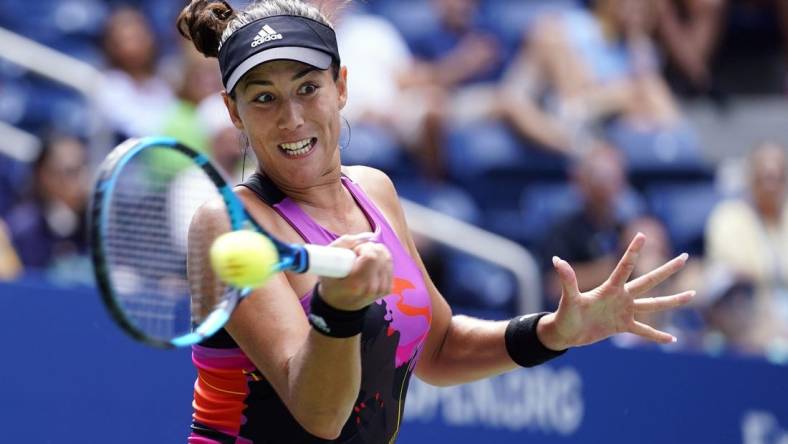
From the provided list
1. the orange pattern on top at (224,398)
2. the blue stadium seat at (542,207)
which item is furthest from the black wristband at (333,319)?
the blue stadium seat at (542,207)

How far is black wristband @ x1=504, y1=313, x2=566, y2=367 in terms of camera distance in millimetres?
3133

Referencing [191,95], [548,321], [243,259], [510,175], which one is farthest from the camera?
[510,175]

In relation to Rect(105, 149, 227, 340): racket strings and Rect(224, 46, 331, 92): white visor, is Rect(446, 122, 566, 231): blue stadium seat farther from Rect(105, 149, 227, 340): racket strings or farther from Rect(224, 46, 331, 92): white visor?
Rect(224, 46, 331, 92): white visor

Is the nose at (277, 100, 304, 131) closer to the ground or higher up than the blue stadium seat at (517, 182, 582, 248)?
closer to the ground

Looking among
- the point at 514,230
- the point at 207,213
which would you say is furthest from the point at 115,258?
the point at 514,230

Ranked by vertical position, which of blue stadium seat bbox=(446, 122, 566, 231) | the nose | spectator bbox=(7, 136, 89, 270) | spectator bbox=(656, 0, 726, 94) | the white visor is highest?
spectator bbox=(656, 0, 726, 94)

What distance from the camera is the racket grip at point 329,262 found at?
2354mm

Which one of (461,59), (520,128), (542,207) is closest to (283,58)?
(542,207)

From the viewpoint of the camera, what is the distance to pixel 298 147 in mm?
2846

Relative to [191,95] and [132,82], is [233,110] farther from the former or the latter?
[132,82]

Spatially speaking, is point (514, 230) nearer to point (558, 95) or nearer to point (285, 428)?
point (558, 95)

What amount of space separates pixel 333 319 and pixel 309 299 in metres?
0.35

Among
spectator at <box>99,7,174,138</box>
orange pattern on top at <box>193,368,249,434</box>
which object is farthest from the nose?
spectator at <box>99,7,174,138</box>

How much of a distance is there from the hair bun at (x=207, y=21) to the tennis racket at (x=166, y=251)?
30cm
